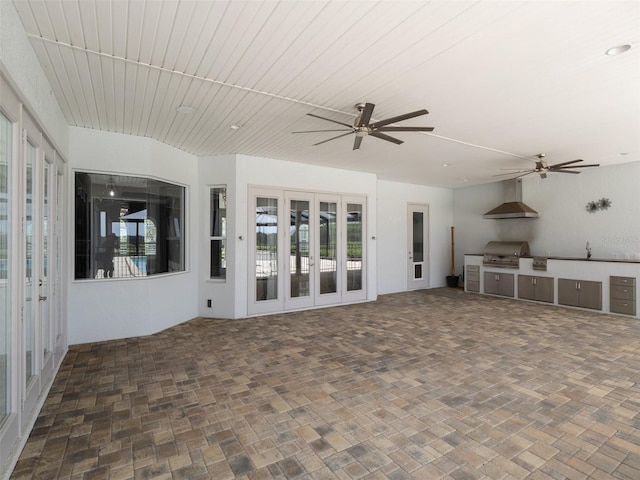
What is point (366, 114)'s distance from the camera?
3.36 metres

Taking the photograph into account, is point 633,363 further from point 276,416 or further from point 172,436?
point 172,436

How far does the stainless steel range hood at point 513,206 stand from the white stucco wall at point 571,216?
0.17 metres

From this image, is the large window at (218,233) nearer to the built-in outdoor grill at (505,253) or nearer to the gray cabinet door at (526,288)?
the built-in outdoor grill at (505,253)

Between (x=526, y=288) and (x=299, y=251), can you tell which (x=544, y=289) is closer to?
(x=526, y=288)

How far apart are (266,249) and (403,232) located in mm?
4271

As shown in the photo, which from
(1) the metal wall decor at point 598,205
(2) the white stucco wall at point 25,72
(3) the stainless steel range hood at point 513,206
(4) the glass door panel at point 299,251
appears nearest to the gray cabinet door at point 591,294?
(1) the metal wall decor at point 598,205

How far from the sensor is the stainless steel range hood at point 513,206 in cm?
790

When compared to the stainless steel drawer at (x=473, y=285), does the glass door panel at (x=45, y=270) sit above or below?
above

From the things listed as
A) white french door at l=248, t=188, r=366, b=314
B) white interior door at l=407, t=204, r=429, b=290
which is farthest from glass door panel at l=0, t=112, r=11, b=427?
white interior door at l=407, t=204, r=429, b=290

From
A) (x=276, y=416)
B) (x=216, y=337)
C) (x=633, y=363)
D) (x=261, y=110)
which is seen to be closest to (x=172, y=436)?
(x=276, y=416)

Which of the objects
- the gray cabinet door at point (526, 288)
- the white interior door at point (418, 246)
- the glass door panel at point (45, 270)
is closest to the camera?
the glass door panel at point (45, 270)

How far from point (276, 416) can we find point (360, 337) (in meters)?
2.38

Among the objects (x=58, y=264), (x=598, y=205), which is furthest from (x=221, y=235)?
(x=598, y=205)

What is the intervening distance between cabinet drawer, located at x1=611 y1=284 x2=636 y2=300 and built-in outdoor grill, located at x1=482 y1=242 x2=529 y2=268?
1.79 meters
